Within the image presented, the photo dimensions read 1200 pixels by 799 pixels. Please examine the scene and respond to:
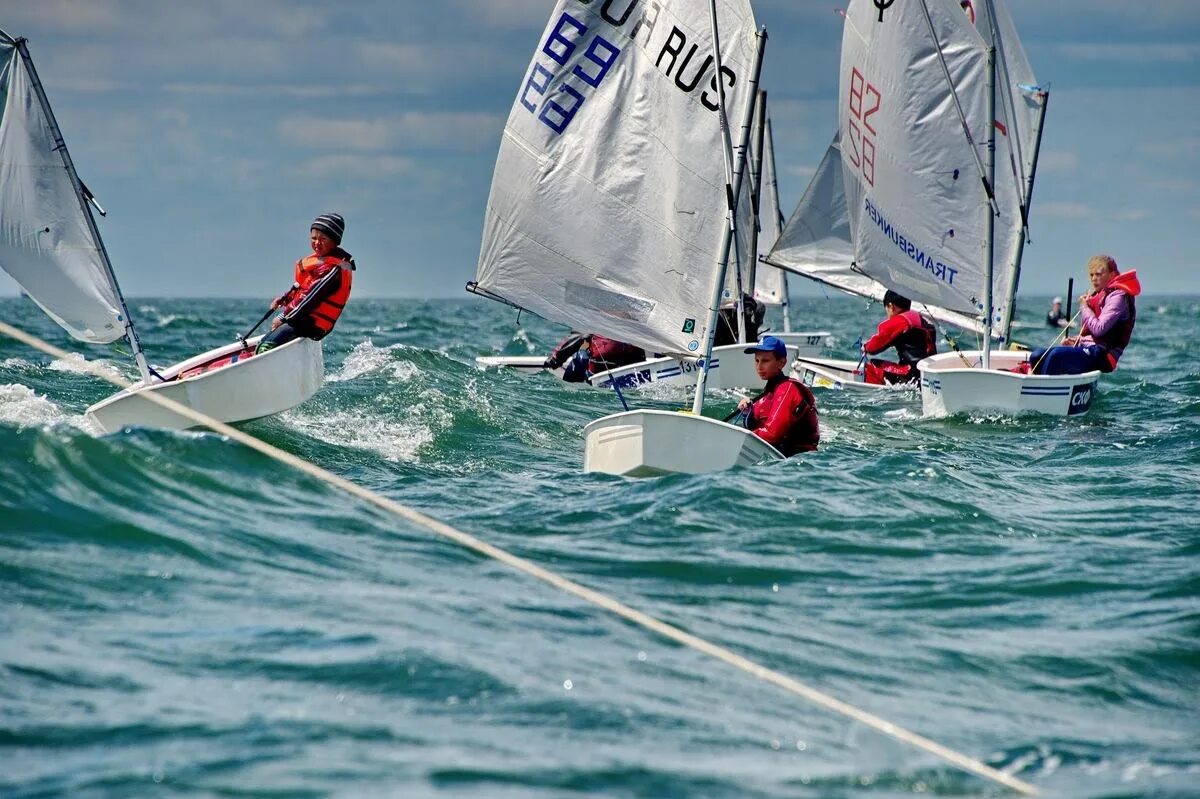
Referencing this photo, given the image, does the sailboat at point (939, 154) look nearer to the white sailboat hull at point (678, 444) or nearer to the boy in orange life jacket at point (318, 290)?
the white sailboat hull at point (678, 444)

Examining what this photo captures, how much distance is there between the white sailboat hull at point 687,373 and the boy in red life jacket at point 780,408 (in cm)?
590

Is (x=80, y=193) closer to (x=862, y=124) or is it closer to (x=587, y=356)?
(x=587, y=356)

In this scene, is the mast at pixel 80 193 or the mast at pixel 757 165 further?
the mast at pixel 757 165

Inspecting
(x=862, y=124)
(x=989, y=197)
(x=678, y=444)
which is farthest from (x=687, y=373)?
(x=678, y=444)

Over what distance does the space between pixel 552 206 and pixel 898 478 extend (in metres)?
3.38

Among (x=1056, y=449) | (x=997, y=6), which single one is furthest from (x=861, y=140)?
(x=1056, y=449)

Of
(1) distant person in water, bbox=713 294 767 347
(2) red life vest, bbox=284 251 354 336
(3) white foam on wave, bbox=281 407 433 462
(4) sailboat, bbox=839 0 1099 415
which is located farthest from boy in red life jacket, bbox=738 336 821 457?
(1) distant person in water, bbox=713 294 767 347

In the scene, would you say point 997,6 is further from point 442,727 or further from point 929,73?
point 442,727

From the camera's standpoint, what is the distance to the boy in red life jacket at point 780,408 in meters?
9.95

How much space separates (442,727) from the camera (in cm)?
469

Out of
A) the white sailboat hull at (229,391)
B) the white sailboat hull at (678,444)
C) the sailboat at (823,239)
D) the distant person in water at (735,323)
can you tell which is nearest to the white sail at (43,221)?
the white sailboat hull at (229,391)

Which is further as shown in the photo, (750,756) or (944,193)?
(944,193)

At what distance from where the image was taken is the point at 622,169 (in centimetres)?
1030

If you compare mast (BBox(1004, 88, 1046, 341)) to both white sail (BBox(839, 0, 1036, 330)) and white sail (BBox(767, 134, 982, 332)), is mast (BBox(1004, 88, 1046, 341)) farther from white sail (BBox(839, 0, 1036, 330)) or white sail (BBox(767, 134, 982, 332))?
white sail (BBox(767, 134, 982, 332))
